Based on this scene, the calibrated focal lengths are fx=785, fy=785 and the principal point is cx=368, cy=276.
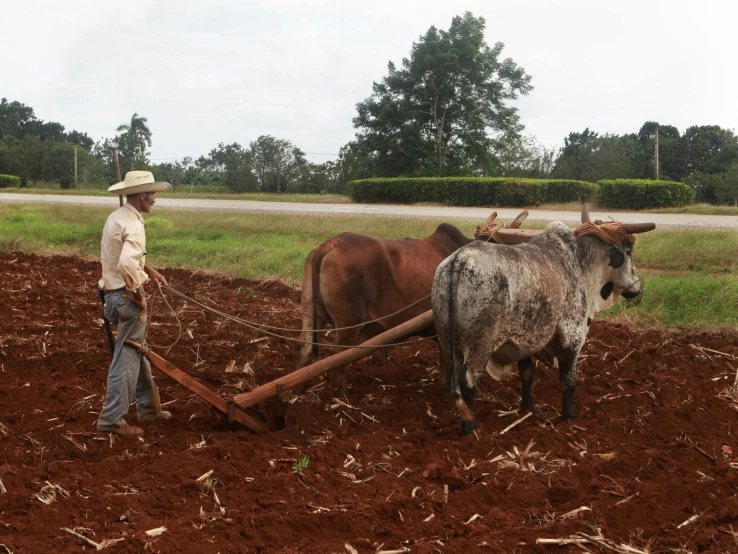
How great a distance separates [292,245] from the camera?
16.9m

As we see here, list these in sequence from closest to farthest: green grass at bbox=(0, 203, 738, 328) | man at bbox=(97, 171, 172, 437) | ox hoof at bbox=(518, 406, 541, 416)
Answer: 1. man at bbox=(97, 171, 172, 437)
2. ox hoof at bbox=(518, 406, 541, 416)
3. green grass at bbox=(0, 203, 738, 328)

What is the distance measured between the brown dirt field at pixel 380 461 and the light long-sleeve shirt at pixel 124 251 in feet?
4.19

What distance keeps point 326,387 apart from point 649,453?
10.7 ft

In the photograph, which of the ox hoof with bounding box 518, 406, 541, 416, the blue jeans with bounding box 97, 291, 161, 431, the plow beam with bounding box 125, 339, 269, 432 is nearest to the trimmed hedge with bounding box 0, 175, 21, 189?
the blue jeans with bounding box 97, 291, 161, 431

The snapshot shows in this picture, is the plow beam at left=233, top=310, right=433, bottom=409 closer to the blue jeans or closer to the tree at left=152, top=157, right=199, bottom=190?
the blue jeans

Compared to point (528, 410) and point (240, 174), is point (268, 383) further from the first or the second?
point (240, 174)

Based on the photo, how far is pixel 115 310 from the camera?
20.8 ft

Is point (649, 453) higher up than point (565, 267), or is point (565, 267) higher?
point (565, 267)

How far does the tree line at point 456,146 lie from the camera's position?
130ft

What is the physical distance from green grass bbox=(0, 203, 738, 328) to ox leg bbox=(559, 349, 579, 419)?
12.9 feet

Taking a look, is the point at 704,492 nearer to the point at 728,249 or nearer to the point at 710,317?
the point at 710,317

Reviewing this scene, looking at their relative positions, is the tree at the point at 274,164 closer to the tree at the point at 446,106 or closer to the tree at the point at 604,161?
the tree at the point at 446,106

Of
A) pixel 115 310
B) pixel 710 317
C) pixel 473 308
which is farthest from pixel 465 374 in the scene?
pixel 710 317

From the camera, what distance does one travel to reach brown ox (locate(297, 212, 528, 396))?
7539 millimetres
